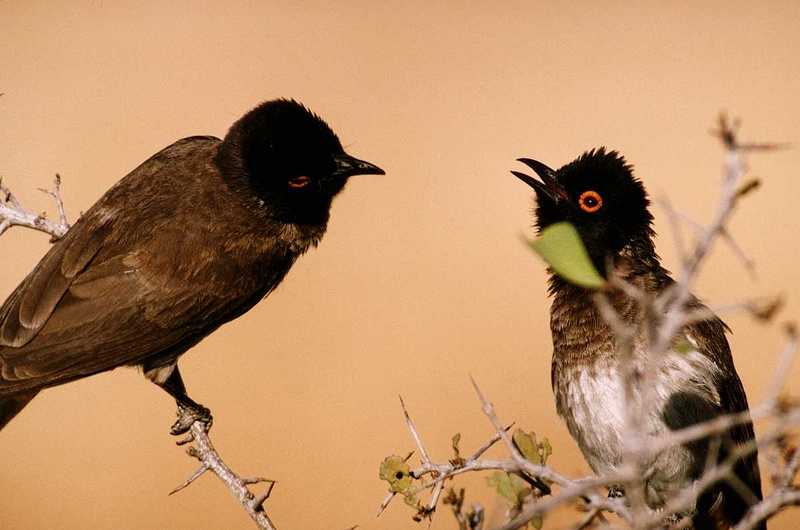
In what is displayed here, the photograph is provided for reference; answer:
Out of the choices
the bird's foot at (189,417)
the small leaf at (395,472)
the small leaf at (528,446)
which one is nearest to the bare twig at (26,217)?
the bird's foot at (189,417)

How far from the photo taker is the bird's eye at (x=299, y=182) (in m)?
4.16

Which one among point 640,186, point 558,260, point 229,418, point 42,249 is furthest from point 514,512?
point 42,249

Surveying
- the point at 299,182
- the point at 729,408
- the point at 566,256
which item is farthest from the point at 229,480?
the point at 566,256

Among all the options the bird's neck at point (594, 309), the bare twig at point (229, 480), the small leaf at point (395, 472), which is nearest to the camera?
the small leaf at point (395, 472)

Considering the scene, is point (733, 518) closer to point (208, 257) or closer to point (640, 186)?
point (640, 186)

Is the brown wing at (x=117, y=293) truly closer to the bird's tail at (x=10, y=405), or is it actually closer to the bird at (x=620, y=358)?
the bird's tail at (x=10, y=405)

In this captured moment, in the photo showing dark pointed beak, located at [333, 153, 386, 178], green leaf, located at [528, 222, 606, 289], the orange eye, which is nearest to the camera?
green leaf, located at [528, 222, 606, 289]

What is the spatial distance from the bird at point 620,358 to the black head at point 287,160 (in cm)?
93

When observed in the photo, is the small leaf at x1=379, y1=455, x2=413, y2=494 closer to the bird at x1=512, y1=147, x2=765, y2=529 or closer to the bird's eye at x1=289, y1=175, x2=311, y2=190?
the bird at x1=512, y1=147, x2=765, y2=529

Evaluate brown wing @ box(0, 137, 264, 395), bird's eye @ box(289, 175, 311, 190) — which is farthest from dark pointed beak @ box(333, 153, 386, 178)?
brown wing @ box(0, 137, 264, 395)

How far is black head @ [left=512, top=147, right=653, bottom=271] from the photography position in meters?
3.71

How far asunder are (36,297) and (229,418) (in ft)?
10.9

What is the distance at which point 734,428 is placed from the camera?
344 centimetres

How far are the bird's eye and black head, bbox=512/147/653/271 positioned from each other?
0.99 meters
